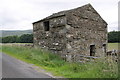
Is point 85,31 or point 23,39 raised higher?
point 85,31

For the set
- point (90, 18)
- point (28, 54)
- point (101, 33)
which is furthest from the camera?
point (101, 33)

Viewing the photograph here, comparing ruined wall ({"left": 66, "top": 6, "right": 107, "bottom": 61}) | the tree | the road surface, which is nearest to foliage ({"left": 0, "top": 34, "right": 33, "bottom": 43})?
the tree

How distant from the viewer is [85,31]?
580 inches

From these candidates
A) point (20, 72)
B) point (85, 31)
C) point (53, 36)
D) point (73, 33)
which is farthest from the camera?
point (85, 31)

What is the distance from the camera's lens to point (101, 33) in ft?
55.0

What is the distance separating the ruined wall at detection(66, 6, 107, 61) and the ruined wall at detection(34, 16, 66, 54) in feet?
1.95

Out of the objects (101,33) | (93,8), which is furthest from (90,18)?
(101,33)

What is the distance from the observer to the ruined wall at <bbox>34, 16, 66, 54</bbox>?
13.5 meters

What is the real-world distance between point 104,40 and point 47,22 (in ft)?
21.2

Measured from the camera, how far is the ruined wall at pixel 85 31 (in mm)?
13387

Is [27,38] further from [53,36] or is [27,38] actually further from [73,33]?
[73,33]

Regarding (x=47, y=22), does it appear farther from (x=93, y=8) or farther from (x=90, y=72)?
(x=90, y=72)

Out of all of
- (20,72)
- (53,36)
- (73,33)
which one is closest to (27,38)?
(53,36)

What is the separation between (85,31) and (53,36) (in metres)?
2.99
